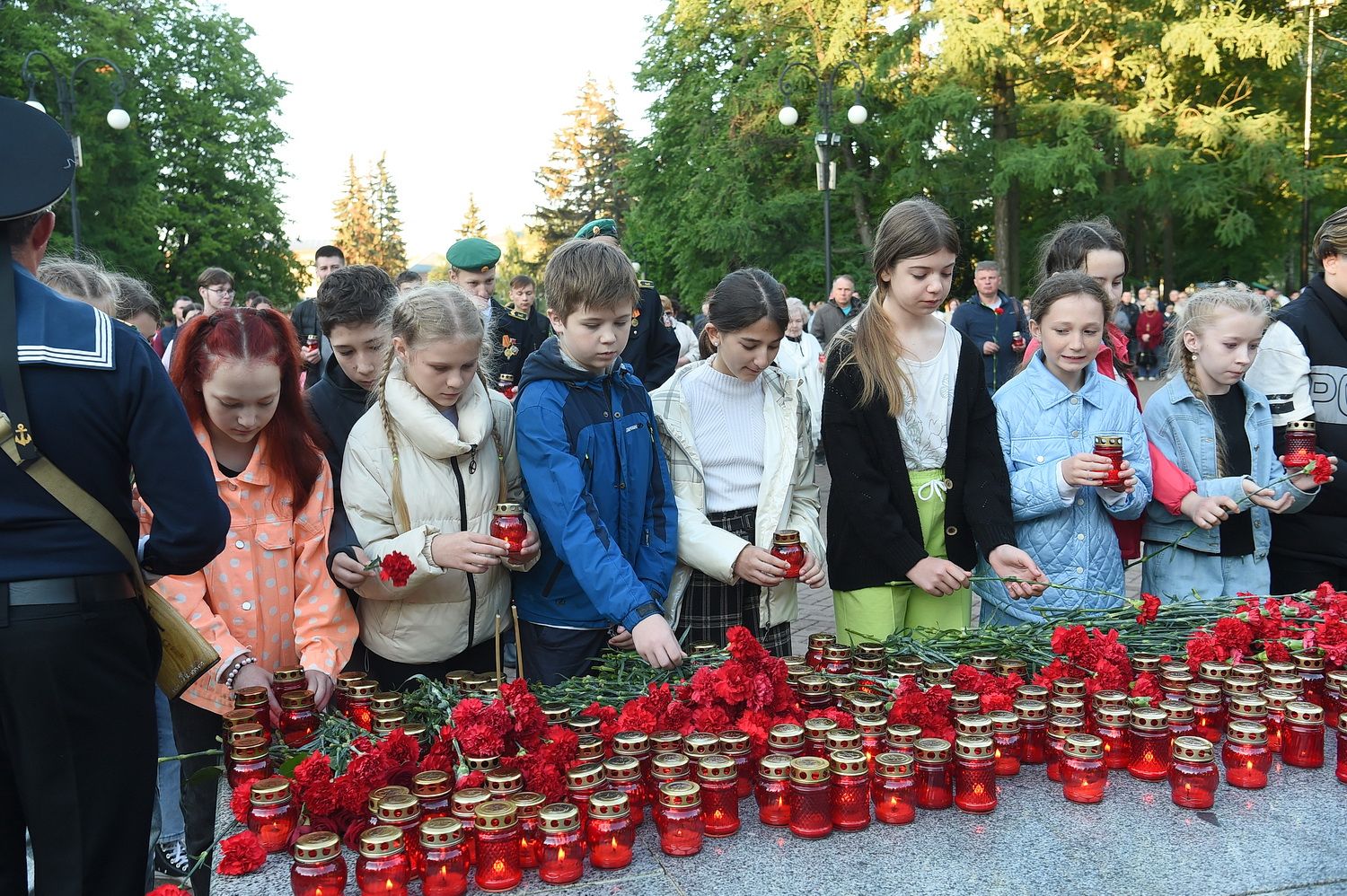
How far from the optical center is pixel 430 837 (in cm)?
192

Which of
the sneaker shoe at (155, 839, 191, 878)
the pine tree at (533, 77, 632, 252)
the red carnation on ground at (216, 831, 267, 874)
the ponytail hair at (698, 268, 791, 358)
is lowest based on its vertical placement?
the sneaker shoe at (155, 839, 191, 878)

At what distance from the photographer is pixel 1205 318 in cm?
391

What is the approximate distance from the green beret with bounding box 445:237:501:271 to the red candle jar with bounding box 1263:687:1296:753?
5.74 meters

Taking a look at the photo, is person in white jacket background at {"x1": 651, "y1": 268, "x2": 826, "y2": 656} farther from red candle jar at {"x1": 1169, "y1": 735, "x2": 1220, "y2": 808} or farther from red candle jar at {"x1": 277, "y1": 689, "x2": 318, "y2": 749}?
red candle jar at {"x1": 1169, "y1": 735, "x2": 1220, "y2": 808}

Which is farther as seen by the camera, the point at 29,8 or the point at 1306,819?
the point at 29,8

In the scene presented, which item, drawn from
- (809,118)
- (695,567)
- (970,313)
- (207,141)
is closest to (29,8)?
(207,141)

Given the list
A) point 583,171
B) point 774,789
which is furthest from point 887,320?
point 583,171

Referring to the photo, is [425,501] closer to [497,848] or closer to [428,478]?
[428,478]

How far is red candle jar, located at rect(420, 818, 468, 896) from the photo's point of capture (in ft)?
6.30

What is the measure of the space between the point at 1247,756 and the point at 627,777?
1296 mm

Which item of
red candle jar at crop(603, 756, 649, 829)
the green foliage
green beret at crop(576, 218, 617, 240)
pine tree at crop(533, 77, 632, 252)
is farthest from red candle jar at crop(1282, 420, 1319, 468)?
pine tree at crop(533, 77, 632, 252)

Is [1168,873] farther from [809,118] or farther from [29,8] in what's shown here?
[29,8]

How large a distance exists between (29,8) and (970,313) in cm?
2807

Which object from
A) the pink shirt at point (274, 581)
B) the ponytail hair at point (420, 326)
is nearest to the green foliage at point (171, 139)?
the ponytail hair at point (420, 326)
